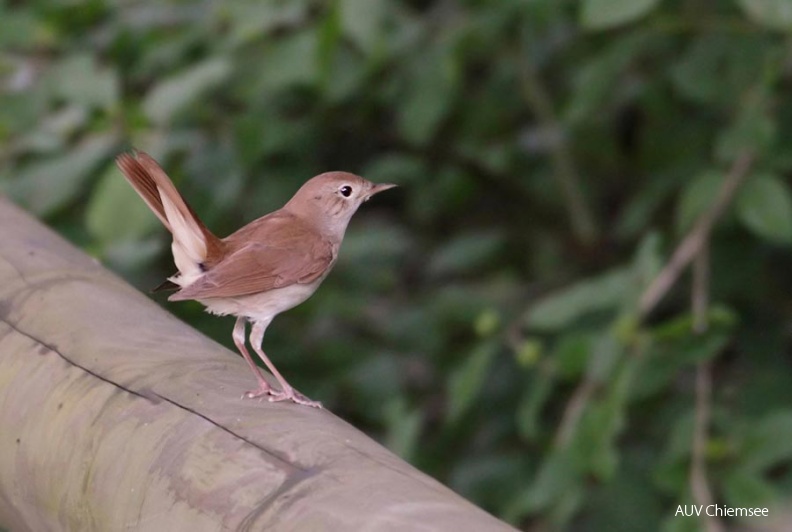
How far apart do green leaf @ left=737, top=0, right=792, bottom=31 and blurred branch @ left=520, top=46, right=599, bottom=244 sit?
3.88 ft

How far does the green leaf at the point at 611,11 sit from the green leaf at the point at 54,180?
46.7 inches

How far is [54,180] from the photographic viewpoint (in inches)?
109

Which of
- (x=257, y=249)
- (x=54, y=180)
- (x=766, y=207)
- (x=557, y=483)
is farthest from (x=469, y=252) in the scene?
(x=257, y=249)

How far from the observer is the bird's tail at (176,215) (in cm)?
185

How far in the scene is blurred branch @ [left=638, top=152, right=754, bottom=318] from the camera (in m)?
2.74

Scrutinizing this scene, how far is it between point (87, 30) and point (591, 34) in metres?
1.51

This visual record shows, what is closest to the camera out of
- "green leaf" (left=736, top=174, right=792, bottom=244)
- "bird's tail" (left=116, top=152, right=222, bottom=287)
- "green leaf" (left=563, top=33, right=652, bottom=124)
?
"bird's tail" (left=116, top=152, right=222, bottom=287)

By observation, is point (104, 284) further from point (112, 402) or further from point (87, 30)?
point (87, 30)

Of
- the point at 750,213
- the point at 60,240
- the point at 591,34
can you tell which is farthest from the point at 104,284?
the point at 591,34

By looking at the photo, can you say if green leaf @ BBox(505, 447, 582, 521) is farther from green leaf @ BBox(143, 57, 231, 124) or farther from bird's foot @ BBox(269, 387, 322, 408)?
green leaf @ BBox(143, 57, 231, 124)

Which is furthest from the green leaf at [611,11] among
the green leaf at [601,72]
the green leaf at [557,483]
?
the green leaf at [557,483]

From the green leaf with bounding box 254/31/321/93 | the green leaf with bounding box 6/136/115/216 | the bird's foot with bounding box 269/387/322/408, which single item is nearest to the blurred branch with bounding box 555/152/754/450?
the green leaf with bounding box 254/31/321/93

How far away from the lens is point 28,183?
277cm

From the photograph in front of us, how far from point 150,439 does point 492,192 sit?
2.88 meters
